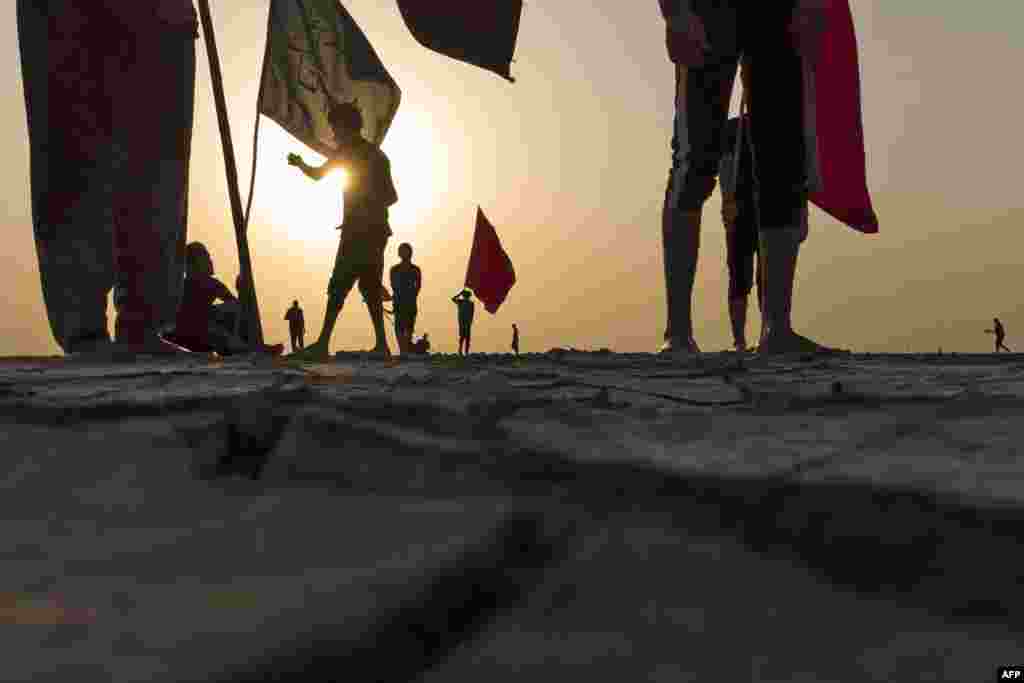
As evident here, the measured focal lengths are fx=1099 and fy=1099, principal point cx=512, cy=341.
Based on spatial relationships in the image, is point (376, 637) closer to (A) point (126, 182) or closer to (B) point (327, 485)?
(B) point (327, 485)

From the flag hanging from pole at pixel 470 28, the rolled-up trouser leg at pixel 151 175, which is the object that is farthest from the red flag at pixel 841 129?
the rolled-up trouser leg at pixel 151 175

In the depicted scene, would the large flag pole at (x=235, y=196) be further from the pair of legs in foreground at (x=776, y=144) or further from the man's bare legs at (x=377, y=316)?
the pair of legs in foreground at (x=776, y=144)

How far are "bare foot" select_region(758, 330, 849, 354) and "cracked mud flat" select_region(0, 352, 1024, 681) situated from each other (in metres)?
1.75

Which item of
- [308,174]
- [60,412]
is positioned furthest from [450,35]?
[60,412]

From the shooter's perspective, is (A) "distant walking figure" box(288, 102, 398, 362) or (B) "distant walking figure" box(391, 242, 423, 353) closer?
(A) "distant walking figure" box(288, 102, 398, 362)

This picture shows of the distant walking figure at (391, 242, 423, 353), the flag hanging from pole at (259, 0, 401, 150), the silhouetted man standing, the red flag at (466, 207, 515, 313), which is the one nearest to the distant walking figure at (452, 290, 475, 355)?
the red flag at (466, 207, 515, 313)

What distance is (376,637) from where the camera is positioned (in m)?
0.71

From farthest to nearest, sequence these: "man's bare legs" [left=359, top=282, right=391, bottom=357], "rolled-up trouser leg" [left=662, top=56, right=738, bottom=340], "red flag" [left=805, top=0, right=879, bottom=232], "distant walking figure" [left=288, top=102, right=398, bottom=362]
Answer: "man's bare legs" [left=359, top=282, right=391, bottom=357], "distant walking figure" [left=288, top=102, right=398, bottom=362], "red flag" [left=805, top=0, right=879, bottom=232], "rolled-up trouser leg" [left=662, top=56, right=738, bottom=340]

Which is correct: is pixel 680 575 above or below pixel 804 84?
below

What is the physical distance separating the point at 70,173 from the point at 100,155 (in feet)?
0.42

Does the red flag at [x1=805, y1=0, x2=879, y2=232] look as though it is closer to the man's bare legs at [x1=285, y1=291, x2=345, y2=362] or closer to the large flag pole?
the man's bare legs at [x1=285, y1=291, x2=345, y2=362]

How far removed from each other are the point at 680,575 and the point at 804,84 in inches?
107

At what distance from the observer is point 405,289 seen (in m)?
11.7

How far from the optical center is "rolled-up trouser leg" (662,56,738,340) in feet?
11.9
